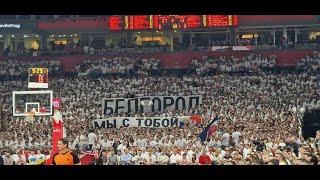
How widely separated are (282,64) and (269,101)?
547 cm

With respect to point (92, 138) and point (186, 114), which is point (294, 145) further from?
point (186, 114)

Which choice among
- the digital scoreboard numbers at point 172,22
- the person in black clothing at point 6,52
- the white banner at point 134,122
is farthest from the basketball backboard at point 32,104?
the digital scoreboard numbers at point 172,22

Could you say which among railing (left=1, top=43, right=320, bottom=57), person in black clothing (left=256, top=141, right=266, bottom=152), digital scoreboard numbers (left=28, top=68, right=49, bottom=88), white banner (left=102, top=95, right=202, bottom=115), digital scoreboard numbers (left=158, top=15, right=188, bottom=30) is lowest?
person in black clothing (left=256, top=141, right=266, bottom=152)

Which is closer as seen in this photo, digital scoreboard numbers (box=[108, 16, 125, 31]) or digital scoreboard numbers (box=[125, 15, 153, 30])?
digital scoreboard numbers (box=[125, 15, 153, 30])

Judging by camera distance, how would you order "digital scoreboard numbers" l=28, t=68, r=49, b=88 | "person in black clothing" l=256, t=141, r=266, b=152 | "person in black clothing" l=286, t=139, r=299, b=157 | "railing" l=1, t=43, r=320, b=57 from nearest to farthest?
"person in black clothing" l=286, t=139, r=299, b=157, "person in black clothing" l=256, t=141, r=266, b=152, "digital scoreboard numbers" l=28, t=68, r=49, b=88, "railing" l=1, t=43, r=320, b=57

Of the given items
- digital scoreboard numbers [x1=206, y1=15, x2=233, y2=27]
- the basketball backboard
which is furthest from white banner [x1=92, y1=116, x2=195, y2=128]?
digital scoreboard numbers [x1=206, y1=15, x2=233, y2=27]

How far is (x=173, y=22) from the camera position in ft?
103

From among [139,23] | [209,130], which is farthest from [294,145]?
[139,23]

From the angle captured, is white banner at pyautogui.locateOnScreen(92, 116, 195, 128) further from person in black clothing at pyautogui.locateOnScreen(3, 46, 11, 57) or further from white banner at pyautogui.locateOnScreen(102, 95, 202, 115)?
person in black clothing at pyautogui.locateOnScreen(3, 46, 11, 57)

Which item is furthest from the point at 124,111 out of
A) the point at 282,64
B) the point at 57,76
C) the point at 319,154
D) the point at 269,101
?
the point at 319,154

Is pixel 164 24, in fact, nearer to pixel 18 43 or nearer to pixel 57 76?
pixel 57 76

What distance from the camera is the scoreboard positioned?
31266 millimetres

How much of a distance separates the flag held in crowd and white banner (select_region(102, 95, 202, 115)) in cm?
286

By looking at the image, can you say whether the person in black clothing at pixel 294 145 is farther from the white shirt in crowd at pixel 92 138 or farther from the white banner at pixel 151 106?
the white banner at pixel 151 106
